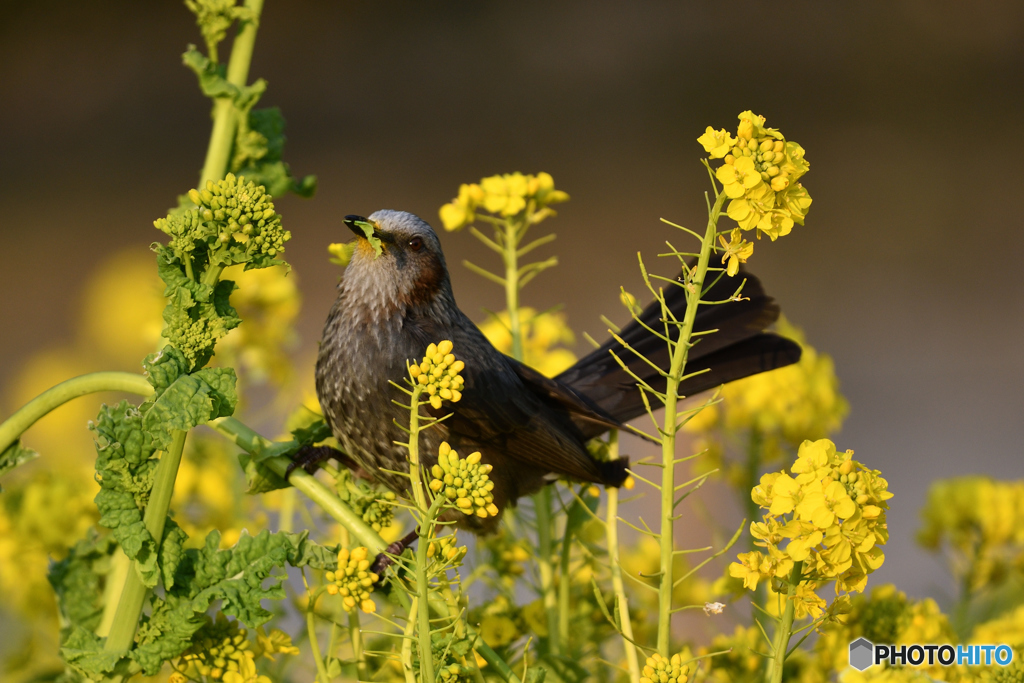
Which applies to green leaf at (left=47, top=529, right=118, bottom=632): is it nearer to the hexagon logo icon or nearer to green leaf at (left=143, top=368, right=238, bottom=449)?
green leaf at (left=143, top=368, right=238, bottom=449)

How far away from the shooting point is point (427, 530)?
0.72 meters

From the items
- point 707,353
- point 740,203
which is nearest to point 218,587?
point 740,203

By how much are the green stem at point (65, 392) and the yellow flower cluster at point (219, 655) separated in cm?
27

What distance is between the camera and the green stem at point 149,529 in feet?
2.64

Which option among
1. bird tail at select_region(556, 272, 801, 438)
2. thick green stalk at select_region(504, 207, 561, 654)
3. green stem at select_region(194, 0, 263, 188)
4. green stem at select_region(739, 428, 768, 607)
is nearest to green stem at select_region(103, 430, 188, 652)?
green stem at select_region(194, 0, 263, 188)

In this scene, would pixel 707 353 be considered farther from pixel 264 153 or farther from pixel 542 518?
pixel 264 153

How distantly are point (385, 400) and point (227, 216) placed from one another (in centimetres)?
66

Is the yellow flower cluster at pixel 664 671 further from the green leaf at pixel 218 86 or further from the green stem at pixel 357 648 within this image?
the green leaf at pixel 218 86

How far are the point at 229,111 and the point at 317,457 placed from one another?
1.84 ft

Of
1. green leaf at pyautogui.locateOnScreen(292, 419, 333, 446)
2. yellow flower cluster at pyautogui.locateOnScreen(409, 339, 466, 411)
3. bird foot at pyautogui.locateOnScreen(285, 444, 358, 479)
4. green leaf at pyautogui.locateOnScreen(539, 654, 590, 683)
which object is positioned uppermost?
bird foot at pyautogui.locateOnScreen(285, 444, 358, 479)

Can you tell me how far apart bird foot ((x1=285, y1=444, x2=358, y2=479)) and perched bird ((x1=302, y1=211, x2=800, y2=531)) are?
0.01 meters

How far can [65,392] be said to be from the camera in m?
0.81

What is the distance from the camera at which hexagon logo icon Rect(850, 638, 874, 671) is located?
109 cm

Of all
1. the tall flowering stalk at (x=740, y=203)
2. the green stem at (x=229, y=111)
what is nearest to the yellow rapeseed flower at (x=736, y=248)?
the tall flowering stalk at (x=740, y=203)
